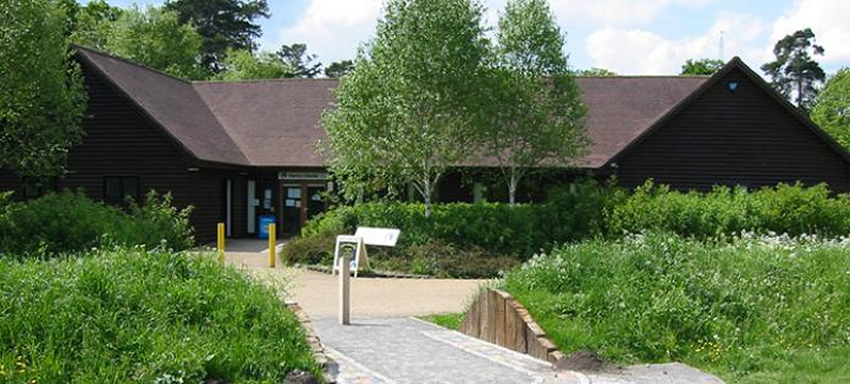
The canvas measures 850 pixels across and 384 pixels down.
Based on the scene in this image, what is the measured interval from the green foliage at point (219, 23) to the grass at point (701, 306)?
191 ft

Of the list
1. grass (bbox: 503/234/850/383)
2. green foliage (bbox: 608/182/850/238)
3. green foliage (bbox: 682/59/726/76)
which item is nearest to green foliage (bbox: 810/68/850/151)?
green foliage (bbox: 682/59/726/76)

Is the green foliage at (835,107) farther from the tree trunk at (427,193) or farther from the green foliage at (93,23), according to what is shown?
the green foliage at (93,23)

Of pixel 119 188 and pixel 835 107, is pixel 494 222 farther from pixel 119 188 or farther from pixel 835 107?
pixel 835 107

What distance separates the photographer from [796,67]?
272 feet

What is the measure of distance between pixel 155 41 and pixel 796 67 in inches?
2324

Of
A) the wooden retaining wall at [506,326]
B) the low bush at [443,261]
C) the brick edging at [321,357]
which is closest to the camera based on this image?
the brick edging at [321,357]

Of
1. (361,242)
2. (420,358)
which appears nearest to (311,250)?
(361,242)

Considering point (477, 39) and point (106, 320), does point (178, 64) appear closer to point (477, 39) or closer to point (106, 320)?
point (477, 39)

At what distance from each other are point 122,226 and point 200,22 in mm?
53115

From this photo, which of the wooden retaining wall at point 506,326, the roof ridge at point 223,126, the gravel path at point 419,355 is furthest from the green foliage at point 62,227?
the roof ridge at point 223,126

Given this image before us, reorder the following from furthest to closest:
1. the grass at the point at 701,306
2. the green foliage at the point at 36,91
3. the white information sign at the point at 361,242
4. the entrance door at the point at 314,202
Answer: the entrance door at the point at 314,202 → the green foliage at the point at 36,91 → the white information sign at the point at 361,242 → the grass at the point at 701,306

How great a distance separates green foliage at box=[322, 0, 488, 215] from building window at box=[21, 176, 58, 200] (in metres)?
11.1

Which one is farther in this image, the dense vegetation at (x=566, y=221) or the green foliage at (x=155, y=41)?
the green foliage at (x=155, y=41)

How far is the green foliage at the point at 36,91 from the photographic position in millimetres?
22078
